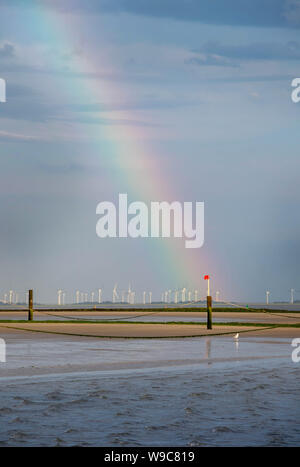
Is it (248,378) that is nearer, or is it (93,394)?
(93,394)

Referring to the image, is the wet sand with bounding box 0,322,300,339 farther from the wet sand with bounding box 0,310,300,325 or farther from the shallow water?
the wet sand with bounding box 0,310,300,325

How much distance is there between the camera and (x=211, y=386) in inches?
693

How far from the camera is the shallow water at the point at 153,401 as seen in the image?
11.7m

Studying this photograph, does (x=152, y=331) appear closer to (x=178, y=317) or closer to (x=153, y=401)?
(x=153, y=401)

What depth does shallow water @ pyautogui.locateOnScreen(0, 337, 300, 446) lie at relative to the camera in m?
11.7

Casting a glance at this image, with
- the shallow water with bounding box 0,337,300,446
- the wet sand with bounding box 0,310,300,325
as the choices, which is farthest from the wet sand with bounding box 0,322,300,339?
the wet sand with bounding box 0,310,300,325

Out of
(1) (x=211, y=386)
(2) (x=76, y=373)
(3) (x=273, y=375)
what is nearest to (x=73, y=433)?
(1) (x=211, y=386)

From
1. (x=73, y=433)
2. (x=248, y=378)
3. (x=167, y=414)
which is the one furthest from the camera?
(x=248, y=378)

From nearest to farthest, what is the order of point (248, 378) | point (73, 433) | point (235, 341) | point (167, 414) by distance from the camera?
1. point (73, 433)
2. point (167, 414)
3. point (248, 378)
4. point (235, 341)

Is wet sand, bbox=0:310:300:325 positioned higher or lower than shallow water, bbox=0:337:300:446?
higher

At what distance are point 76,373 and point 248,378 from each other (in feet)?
15.6

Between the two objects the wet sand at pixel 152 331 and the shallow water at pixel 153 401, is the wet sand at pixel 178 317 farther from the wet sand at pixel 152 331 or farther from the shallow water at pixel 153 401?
the shallow water at pixel 153 401

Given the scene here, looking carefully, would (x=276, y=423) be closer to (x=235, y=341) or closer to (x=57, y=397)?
(x=57, y=397)

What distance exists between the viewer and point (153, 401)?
601 inches
